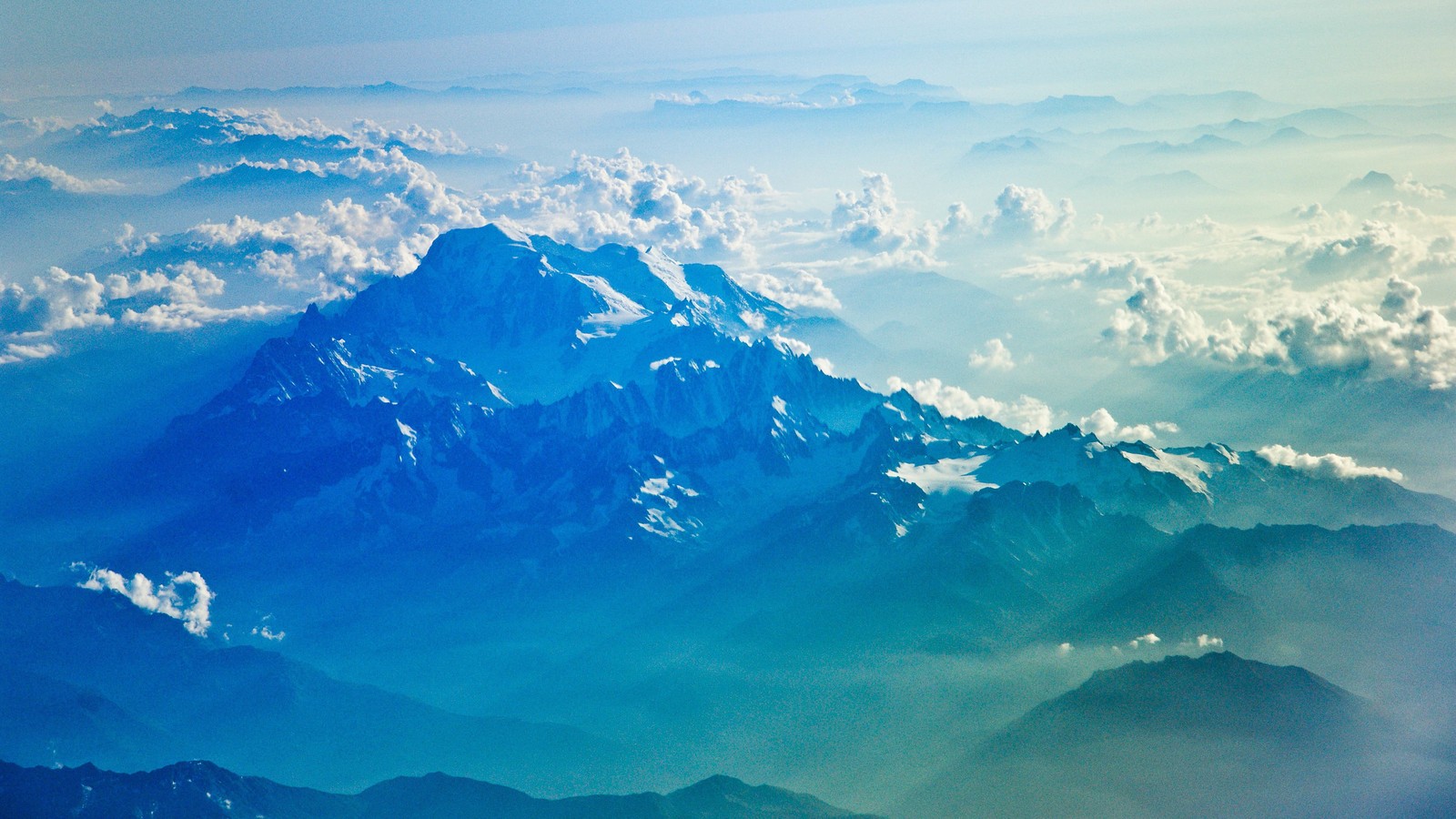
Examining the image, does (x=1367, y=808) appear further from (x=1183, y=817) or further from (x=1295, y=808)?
(x=1183, y=817)

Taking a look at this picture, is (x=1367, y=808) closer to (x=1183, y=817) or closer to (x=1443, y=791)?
(x=1443, y=791)

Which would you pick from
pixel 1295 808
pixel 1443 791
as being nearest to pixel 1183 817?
pixel 1295 808

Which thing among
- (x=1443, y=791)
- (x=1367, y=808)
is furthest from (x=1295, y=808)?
(x=1443, y=791)

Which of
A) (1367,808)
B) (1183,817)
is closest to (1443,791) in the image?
(1367,808)

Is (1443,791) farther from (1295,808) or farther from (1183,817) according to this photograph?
A: (1183,817)

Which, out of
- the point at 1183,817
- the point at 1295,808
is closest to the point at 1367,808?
the point at 1295,808
